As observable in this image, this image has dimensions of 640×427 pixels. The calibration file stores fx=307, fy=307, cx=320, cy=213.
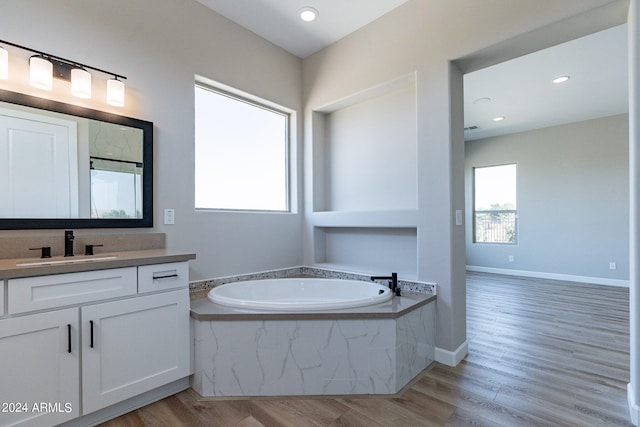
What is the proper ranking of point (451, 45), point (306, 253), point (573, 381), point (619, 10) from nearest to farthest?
point (619, 10)
point (573, 381)
point (451, 45)
point (306, 253)

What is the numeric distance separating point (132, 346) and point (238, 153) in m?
1.88

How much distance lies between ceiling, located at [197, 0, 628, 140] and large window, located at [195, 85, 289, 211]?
2.42 feet

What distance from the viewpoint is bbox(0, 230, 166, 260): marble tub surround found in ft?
5.61

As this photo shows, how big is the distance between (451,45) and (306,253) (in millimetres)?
2321

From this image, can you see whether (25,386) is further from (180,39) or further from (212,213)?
(180,39)

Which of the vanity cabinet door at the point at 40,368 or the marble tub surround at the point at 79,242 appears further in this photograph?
the marble tub surround at the point at 79,242

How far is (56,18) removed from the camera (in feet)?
6.20

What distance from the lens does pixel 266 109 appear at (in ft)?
10.7

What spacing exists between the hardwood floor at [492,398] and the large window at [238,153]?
1.61 metres

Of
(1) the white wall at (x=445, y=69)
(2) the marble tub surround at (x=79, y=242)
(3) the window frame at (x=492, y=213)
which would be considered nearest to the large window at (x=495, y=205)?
(3) the window frame at (x=492, y=213)

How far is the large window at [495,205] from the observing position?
6031mm

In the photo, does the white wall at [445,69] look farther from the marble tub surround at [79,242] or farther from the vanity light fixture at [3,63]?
the vanity light fixture at [3,63]

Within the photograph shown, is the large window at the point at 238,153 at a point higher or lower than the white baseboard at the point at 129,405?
higher

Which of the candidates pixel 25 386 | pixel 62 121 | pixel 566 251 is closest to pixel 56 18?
pixel 62 121
